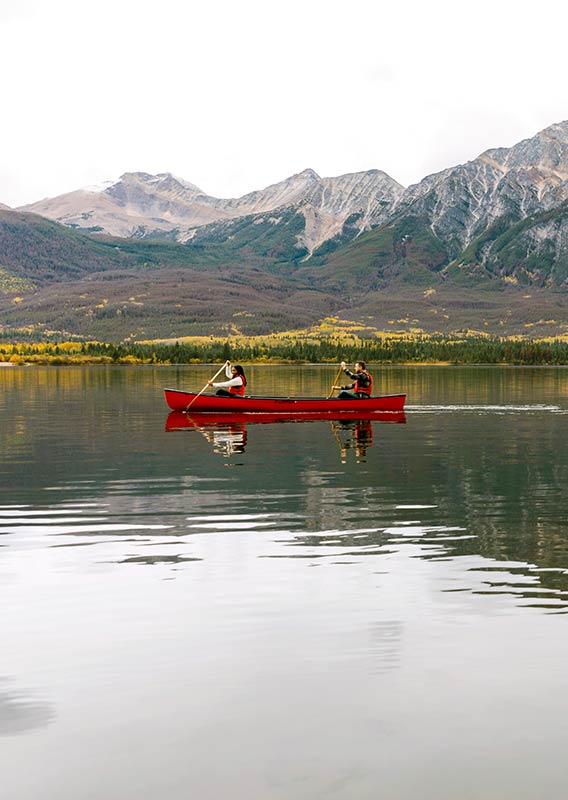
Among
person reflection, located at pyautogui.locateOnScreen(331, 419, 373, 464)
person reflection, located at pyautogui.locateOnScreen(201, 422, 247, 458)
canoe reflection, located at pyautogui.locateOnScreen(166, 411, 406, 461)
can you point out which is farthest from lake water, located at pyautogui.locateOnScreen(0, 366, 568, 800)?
canoe reflection, located at pyautogui.locateOnScreen(166, 411, 406, 461)

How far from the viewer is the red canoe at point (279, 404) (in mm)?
81688

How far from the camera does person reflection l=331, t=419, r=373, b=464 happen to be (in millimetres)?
57772

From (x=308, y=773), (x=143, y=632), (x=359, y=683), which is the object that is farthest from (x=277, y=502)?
(x=308, y=773)

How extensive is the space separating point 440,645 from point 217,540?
39.5ft

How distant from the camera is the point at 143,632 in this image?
768 inches

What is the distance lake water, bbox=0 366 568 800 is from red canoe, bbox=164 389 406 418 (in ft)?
122

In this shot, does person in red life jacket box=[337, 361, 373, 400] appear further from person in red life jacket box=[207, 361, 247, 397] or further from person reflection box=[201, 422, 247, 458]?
person reflection box=[201, 422, 247, 458]

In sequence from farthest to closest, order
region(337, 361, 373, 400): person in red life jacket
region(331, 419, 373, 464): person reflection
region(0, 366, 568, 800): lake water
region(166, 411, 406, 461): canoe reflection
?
region(337, 361, 373, 400): person in red life jacket → region(166, 411, 406, 461): canoe reflection → region(331, 419, 373, 464): person reflection → region(0, 366, 568, 800): lake water

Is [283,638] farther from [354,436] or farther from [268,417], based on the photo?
[268,417]

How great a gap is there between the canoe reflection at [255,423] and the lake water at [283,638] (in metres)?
17.4

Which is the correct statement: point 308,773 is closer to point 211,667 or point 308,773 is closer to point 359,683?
point 359,683

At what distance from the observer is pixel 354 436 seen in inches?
2734

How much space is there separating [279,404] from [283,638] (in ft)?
207

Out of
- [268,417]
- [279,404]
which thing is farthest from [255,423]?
[268,417]
